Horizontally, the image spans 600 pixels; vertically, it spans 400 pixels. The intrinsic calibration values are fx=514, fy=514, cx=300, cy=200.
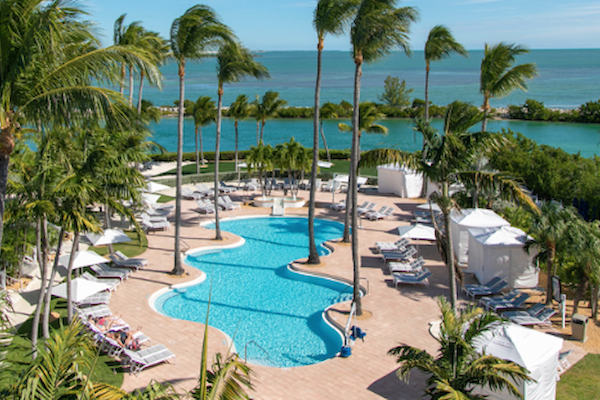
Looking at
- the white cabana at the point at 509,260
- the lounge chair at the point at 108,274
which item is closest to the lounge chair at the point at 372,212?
the white cabana at the point at 509,260

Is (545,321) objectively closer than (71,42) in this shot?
No

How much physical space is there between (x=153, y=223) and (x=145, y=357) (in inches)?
468

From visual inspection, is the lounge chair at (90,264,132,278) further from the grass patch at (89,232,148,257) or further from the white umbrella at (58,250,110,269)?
the grass patch at (89,232,148,257)

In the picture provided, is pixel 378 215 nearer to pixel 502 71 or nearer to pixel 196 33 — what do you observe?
pixel 502 71

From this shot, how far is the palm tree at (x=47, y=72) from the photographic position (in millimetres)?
6570

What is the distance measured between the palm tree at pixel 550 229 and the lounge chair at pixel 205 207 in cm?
1502

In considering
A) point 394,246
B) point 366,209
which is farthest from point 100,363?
point 366,209

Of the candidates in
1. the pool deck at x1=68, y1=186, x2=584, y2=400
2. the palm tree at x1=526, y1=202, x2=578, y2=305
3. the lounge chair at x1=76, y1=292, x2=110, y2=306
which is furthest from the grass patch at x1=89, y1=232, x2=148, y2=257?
the palm tree at x1=526, y1=202, x2=578, y2=305

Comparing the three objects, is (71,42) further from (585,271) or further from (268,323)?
(585,271)

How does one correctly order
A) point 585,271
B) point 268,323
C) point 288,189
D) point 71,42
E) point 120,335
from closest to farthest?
1. point 71,42
2. point 120,335
3. point 585,271
4. point 268,323
5. point 288,189

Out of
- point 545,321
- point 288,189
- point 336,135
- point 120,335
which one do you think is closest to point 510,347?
point 545,321

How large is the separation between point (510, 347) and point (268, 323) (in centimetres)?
672

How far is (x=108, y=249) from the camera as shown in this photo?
1897cm

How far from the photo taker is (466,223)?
1756 centimetres
